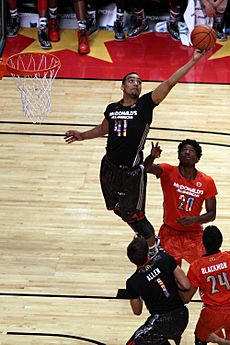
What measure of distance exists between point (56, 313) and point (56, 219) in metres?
1.56

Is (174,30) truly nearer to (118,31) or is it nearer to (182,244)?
(118,31)

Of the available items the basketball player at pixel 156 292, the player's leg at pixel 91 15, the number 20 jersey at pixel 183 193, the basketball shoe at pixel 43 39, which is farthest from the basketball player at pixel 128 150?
the player's leg at pixel 91 15

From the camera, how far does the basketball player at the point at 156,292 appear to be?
6609mm

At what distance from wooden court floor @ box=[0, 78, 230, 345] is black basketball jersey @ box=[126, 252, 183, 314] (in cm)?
100

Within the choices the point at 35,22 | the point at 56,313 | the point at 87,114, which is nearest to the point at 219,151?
the point at 87,114

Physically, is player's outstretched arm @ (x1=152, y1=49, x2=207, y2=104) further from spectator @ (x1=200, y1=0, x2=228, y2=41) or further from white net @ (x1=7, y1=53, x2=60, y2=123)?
spectator @ (x1=200, y1=0, x2=228, y2=41)

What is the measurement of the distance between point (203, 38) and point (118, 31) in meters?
5.48

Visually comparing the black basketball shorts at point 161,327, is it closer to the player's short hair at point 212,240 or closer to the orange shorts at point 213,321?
the orange shorts at point 213,321

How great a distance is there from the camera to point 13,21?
523 inches

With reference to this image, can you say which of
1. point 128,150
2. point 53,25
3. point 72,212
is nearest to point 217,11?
point 53,25

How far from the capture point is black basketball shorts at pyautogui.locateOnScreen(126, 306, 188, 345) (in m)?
6.72

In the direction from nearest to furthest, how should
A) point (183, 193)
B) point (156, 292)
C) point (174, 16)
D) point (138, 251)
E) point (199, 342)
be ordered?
point (138, 251), point (156, 292), point (199, 342), point (183, 193), point (174, 16)

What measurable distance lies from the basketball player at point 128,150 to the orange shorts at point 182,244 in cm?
14

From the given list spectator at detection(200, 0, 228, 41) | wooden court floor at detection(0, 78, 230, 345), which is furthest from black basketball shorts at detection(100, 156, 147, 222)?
spectator at detection(200, 0, 228, 41)
